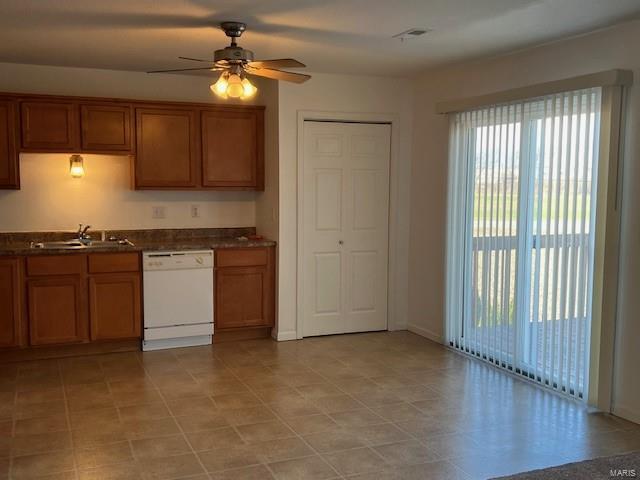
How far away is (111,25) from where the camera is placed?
405cm

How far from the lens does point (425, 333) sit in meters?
6.09

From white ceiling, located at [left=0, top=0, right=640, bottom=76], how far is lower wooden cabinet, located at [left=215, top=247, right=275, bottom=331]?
1.74m

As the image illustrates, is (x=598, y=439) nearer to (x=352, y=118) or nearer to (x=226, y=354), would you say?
(x=226, y=354)

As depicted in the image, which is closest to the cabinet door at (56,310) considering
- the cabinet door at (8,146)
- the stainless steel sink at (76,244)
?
the stainless steel sink at (76,244)

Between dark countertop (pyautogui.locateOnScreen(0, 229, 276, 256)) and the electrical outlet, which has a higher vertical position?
the electrical outlet

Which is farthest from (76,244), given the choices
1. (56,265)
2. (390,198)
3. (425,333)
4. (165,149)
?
(425,333)

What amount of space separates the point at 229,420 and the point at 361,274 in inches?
100

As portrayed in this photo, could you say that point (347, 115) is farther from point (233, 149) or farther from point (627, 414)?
point (627, 414)

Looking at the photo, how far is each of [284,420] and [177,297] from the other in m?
2.01

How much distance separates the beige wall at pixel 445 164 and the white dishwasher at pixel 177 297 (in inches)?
78.4

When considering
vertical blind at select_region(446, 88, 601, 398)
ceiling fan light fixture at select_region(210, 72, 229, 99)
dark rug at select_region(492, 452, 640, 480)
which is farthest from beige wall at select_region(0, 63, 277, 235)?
dark rug at select_region(492, 452, 640, 480)

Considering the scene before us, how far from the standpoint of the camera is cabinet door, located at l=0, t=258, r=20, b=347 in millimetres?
5086

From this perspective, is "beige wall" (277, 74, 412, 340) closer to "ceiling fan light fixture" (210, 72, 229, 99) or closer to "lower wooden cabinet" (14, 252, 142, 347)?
"lower wooden cabinet" (14, 252, 142, 347)

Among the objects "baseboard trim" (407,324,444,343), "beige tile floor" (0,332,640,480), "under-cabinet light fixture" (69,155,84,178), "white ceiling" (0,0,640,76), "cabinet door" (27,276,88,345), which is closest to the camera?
"beige tile floor" (0,332,640,480)
